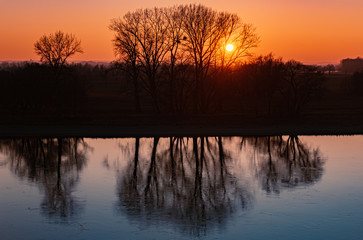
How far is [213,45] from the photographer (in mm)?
61344

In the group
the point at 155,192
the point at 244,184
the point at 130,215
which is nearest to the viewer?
the point at 130,215

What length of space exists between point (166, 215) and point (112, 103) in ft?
215

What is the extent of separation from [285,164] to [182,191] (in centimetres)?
904

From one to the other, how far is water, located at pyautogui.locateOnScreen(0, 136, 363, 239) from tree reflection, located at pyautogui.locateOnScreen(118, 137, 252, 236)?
4 cm

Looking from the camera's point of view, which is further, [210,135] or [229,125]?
[229,125]

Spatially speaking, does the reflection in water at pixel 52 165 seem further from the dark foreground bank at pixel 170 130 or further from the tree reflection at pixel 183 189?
the dark foreground bank at pixel 170 130

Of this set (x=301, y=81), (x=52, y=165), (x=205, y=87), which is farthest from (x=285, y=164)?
(x=205, y=87)

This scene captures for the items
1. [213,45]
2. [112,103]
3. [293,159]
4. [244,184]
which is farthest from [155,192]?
[112,103]

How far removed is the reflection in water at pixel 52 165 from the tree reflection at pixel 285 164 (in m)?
8.48

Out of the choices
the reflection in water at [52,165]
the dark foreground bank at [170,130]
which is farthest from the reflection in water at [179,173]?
the dark foreground bank at [170,130]

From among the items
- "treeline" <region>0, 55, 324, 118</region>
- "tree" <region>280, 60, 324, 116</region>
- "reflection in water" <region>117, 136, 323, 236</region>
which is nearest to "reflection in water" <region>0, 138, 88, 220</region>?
"reflection in water" <region>117, 136, 323, 236</region>

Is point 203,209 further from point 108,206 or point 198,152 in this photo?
point 198,152

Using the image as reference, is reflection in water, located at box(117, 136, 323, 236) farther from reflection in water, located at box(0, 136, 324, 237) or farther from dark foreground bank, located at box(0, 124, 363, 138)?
dark foreground bank, located at box(0, 124, 363, 138)

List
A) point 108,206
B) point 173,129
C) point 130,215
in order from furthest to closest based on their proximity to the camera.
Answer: point 173,129 → point 108,206 → point 130,215
